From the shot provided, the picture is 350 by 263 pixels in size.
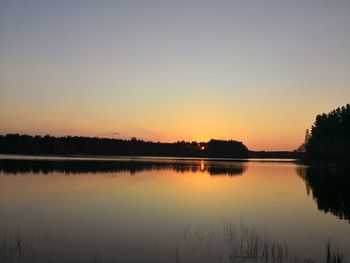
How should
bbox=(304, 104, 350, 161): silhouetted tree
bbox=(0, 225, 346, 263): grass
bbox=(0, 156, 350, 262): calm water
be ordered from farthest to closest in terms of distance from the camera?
bbox=(304, 104, 350, 161): silhouetted tree
bbox=(0, 156, 350, 262): calm water
bbox=(0, 225, 346, 263): grass

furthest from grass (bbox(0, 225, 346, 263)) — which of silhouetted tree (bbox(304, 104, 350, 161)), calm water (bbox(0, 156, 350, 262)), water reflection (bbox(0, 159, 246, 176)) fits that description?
silhouetted tree (bbox(304, 104, 350, 161))

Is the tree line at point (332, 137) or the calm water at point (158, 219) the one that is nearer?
the calm water at point (158, 219)

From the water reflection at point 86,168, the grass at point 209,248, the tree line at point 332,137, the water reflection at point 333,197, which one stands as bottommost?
the grass at point 209,248

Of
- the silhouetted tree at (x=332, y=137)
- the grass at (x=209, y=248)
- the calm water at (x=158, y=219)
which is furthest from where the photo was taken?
the silhouetted tree at (x=332, y=137)

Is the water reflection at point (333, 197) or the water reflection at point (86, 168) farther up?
the water reflection at point (86, 168)

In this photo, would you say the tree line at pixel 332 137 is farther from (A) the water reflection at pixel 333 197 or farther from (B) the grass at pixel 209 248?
(B) the grass at pixel 209 248

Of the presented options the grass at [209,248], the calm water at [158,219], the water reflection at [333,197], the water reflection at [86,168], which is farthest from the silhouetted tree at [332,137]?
the grass at [209,248]

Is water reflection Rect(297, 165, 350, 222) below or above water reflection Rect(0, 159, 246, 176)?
below

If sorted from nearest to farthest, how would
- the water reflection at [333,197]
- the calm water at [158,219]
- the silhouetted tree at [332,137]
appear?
the calm water at [158,219] → the water reflection at [333,197] → the silhouetted tree at [332,137]

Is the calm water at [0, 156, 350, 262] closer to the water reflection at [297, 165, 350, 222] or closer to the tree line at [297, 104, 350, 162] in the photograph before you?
the water reflection at [297, 165, 350, 222]

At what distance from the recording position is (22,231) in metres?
22.3

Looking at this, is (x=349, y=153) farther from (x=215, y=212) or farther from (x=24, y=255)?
(x=24, y=255)

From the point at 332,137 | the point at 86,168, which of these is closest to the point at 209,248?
the point at 86,168

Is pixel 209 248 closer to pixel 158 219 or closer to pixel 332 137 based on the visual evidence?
pixel 158 219
